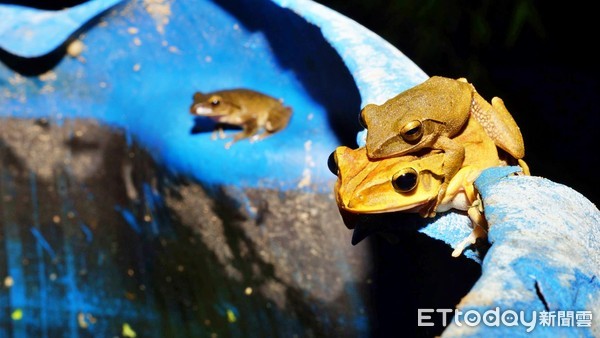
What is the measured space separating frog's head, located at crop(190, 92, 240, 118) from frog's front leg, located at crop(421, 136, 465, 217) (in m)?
1.10

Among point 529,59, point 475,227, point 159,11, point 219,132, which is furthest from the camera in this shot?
point 529,59

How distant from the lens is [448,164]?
108 cm

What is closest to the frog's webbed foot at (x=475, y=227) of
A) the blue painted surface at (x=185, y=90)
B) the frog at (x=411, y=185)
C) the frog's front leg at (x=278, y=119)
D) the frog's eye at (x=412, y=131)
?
the frog at (x=411, y=185)

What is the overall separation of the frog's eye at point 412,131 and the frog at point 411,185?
1.3 inches

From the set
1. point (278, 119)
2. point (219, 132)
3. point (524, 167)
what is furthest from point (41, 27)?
point (524, 167)

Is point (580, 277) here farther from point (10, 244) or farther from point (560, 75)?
point (560, 75)

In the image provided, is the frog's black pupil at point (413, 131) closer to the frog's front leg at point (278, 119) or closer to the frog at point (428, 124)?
the frog at point (428, 124)

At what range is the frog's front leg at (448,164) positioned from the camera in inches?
42.1

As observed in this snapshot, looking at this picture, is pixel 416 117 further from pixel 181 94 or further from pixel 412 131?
pixel 181 94

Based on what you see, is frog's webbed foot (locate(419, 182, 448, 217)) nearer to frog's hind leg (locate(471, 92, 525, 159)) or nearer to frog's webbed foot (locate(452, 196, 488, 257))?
frog's webbed foot (locate(452, 196, 488, 257))

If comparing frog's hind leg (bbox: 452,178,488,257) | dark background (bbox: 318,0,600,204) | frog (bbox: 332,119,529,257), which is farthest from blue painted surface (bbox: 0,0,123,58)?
frog's hind leg (bbox: 452,178,488,257)

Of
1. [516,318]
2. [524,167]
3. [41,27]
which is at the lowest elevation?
[41,27]

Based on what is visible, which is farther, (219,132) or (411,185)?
(219,132)

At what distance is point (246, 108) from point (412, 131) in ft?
3.57
